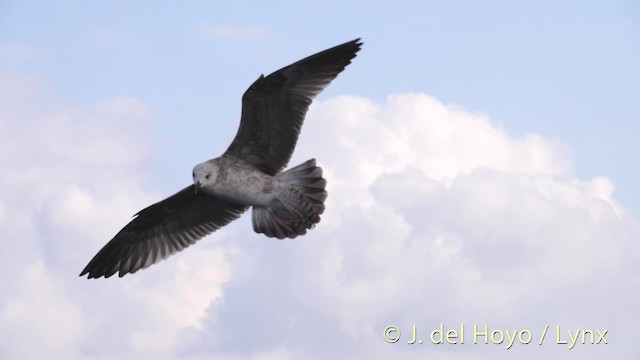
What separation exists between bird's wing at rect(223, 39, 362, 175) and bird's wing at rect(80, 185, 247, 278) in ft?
4.91

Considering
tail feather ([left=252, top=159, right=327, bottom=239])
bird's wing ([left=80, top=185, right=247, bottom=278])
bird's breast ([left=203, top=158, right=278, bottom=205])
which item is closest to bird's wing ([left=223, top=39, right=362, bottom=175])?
bird's breast ([left=203, top=158, right=278, bottom=205])

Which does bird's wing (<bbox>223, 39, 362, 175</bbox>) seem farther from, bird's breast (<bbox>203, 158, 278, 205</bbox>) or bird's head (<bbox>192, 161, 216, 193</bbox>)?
bird's head (<bbox>192, 161, 216, 193</bbox>)

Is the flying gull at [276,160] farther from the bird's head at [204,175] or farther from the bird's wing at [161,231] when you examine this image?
the bird's wing at [161,231]

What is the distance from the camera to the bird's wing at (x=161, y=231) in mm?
15359

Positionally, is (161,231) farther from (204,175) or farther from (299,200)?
(299,200)

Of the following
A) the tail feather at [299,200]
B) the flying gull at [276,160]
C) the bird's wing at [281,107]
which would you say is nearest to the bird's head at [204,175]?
the flying gull at [276,160]

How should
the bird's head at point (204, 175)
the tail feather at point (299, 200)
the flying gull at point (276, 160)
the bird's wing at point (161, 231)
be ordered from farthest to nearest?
the bird's wing at point (161, 231), the tail feather at point (299, 200), the flying gull at point (276, 160), the bird's head at point (204, 175)

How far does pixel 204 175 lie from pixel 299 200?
1.32 metres

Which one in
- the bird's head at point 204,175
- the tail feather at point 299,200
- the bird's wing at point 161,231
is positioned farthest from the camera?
the bird's wing at point 161,231

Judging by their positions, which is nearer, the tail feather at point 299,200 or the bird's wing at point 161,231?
the tail feather at point 299,200

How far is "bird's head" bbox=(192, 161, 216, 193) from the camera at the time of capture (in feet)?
44.1

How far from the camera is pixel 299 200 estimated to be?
45.6ft

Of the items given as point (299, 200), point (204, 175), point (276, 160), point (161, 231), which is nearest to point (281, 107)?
point (276, 160)

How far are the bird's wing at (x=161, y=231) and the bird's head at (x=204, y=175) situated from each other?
157 cm
